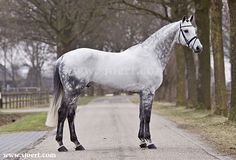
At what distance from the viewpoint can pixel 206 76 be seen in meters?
27.5

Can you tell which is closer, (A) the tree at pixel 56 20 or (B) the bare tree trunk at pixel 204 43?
(B) the bare tree trunk at pixel 204 43

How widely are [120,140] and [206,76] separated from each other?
13142 millimetres

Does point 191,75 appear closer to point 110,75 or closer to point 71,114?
point 110,75

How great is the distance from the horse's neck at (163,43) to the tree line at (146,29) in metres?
5.98

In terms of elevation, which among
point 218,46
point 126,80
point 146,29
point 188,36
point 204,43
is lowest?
point 126,80

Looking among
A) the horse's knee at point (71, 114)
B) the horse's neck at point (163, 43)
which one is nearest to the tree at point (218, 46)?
the horse's neck at point (163, 43)

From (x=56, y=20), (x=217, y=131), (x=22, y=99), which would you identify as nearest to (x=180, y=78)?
(x=56, y=20)

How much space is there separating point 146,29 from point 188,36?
36.5 meters

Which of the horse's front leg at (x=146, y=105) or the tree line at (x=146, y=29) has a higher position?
the tree line at (x=146, y=29)

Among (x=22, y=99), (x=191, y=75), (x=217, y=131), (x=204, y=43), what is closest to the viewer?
(x=217, y=131)

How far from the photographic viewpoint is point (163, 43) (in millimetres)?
13859

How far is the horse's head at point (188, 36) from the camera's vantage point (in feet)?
43.7

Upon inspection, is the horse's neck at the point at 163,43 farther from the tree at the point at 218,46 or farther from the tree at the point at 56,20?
the tree at the point at 56,20

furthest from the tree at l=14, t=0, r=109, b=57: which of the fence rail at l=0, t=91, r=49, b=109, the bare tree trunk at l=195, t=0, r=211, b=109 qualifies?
the bare tree trunk at l=195, t=0, r=211, b=109
